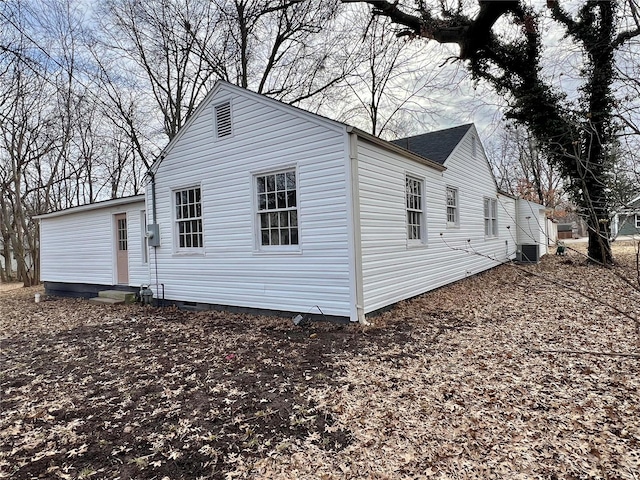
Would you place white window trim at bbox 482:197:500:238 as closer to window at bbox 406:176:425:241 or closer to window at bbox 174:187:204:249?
window at bbox 406:176:425:241

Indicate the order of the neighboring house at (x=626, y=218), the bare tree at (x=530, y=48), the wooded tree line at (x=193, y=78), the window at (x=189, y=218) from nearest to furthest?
the neighboring house at (x=626, y=218) < the window at (x=189, y=218) < the bare tree at (x=530, y=48) < the wooded tree line at (x=193, y=78)

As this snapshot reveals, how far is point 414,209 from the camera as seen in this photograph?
845 centimetres

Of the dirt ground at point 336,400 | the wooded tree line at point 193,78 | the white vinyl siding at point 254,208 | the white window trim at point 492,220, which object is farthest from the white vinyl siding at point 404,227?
the wooded tree line at point 193,78

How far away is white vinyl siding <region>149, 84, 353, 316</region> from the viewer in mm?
6480

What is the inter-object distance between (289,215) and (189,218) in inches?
117

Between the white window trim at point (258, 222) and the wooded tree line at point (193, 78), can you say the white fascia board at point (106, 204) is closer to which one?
the wooded tree line at point (193, 78)

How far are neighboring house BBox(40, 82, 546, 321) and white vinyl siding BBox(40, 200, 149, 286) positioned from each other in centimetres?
10

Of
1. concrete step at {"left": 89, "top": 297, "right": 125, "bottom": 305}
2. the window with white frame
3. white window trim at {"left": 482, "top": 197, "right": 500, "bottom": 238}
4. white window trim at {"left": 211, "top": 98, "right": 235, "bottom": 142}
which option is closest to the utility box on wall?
concrete step at {"left": 89, "top": 297, "right": 125, "bottom": 305}

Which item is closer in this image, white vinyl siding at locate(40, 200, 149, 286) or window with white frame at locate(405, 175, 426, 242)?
window with white frame at locate(405, 175, 426, 242)

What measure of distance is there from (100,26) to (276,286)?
14394 millimetres

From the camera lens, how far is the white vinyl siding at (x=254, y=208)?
648 centimetres

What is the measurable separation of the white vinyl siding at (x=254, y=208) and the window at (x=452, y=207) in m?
5.07

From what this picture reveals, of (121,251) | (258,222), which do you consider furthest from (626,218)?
(121,251)

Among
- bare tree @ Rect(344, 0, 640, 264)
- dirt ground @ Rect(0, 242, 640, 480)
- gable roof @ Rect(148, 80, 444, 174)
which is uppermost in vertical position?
bare tree @ Rect(344, 0, 640, 264)
